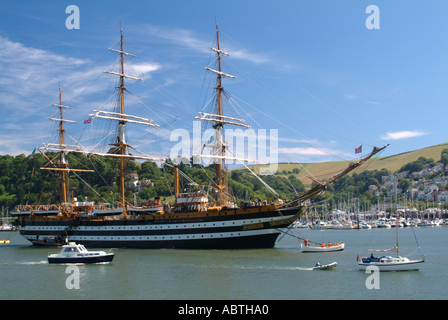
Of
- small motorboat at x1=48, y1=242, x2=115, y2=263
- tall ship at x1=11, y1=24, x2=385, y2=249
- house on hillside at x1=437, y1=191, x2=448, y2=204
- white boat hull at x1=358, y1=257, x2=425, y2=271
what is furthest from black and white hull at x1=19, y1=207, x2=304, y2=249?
house on hillside at x1=437, y1=191, x2=448, y2=204

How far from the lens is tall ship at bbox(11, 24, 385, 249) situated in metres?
45.2

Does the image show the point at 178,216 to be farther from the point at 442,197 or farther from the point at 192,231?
Result: the point at 442,197

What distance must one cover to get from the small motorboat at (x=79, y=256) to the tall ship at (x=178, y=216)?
12.6m

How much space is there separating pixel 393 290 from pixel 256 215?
2095 cm

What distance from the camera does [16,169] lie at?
17412 cm

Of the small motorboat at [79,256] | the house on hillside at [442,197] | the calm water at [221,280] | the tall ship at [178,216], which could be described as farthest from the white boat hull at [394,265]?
the house on hillside at [442,197]

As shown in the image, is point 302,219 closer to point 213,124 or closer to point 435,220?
point 435,220

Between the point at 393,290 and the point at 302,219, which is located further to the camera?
the point at 302,219

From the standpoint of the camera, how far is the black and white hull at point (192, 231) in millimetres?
45062

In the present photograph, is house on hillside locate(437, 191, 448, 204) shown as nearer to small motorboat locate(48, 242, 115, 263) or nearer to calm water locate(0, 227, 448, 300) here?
calm water locate(0, 227, 448, 300)

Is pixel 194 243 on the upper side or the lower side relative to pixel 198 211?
lower

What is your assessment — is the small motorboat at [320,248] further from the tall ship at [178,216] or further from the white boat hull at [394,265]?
the white boat hull at [394,265]

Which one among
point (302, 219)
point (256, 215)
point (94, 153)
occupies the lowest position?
point (302, 219)
